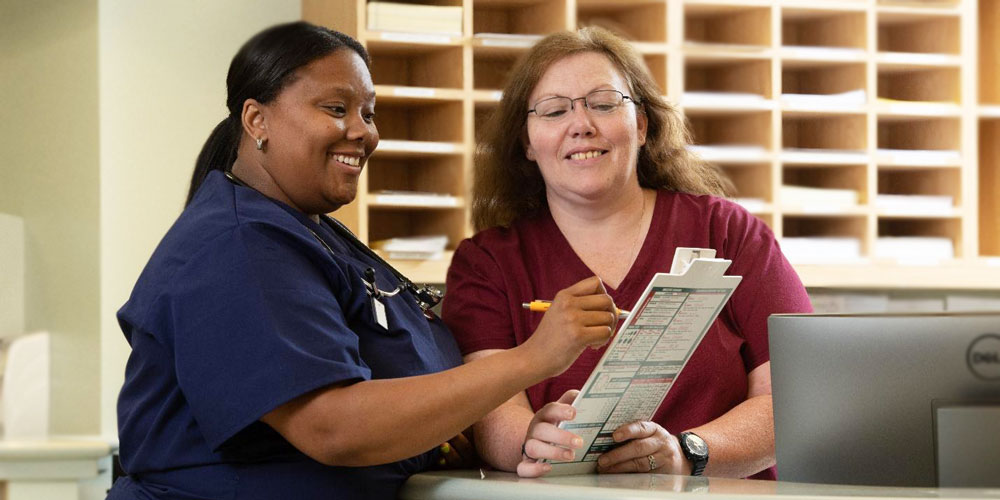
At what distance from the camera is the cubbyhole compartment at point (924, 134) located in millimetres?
3695

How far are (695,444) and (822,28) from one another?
2281 mm

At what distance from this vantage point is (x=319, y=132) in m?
1.65

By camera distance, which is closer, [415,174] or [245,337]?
[245,337]

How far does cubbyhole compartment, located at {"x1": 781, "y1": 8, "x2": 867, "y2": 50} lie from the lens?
11.8 ft

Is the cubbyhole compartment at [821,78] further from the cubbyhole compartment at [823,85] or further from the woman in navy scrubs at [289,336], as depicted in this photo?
the woman in navy scrubs at [289,336]

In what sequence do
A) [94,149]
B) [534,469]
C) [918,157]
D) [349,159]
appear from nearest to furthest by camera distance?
[534,469] < [349,159] < [94,149] < [918,157]

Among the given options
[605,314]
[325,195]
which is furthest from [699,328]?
[325,195]

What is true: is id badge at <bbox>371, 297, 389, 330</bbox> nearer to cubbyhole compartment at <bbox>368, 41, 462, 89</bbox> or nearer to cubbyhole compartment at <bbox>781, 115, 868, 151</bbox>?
cubbyhole compartment at <bbox>368, 41, 462, 89</bbox>

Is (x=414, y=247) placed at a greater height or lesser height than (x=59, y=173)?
lesser

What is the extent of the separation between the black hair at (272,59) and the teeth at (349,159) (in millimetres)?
130

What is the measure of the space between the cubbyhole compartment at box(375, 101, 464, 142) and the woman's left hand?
67.2 inches

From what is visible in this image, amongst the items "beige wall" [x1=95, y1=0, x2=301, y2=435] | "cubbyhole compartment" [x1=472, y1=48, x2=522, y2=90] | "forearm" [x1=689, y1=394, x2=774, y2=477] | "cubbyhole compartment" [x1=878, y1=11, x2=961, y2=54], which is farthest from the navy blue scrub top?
"cubbyhole compartment" [x1=878, y1=11, x2=961, y2=54]

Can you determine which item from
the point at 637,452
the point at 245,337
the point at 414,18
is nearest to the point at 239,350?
the point at 245,337

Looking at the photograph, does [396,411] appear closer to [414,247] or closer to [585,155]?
[585,155]
